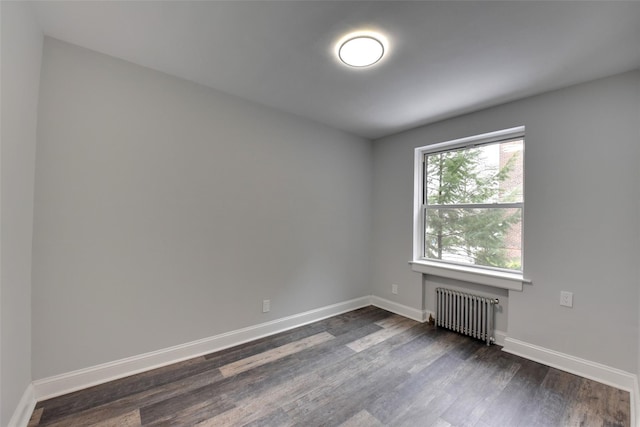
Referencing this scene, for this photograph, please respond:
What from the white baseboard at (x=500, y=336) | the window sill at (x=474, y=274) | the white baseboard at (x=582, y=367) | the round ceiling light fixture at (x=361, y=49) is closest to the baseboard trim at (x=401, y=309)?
the window sill at (x=474, y=274)

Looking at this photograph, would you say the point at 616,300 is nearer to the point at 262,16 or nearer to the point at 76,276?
the point at 262,16

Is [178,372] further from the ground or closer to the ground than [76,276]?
closer to the ground

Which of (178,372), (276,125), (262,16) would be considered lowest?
(178,372)

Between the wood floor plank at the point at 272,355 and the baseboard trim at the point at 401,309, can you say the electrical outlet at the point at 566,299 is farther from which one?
the wood floor plank at the point at 272,355

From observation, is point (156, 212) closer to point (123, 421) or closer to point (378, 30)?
point (123, 421)

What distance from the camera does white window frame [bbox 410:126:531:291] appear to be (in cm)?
263

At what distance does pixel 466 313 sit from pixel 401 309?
0.83 meters

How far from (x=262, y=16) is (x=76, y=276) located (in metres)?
2.14

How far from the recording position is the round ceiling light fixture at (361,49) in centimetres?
173

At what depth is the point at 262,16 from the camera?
157 centimetres

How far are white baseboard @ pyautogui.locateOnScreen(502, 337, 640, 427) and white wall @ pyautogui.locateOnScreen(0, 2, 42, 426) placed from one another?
3.64 m

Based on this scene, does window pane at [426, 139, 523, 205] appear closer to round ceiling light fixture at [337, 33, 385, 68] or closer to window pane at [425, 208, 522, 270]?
window pane at [425, 208, 522, 270]

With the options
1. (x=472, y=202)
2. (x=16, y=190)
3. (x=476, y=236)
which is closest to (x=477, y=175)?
(x=472, y=202)

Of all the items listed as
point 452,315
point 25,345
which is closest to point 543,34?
point 452,315
